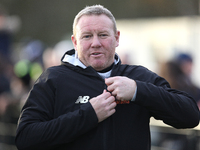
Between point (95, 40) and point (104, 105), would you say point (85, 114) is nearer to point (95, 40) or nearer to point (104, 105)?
point (104, 105)

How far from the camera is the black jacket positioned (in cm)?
219

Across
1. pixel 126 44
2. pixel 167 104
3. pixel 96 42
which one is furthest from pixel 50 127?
pixel 126 44

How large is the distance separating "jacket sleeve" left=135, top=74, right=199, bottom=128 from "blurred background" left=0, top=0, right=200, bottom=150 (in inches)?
106

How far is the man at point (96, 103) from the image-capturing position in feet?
7.22

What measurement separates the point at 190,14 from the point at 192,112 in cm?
650

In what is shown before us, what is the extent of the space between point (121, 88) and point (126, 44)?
7488mm

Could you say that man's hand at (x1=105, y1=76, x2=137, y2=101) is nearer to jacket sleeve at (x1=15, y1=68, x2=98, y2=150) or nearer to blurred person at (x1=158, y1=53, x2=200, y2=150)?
jacket sleeve at (x1=15, y1=68, x2=98, y2=150)

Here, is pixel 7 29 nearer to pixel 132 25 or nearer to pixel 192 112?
pixel 132 25

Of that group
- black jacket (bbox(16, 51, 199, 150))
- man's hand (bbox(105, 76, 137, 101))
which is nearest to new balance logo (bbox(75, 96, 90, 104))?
black jacket (bbox(16, 51, 199, 150))

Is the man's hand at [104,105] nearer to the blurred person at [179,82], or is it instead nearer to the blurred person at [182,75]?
the blurred person at [179,82]

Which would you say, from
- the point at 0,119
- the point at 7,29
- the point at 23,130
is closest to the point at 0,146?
the point at 0,119

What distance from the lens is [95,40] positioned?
246 cm

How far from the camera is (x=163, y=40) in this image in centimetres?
913

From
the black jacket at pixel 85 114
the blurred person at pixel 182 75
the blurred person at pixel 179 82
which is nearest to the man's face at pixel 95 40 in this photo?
the black jacket at pixel 85 114
